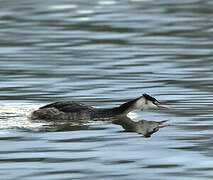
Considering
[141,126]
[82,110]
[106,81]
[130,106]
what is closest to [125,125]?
[141,126]

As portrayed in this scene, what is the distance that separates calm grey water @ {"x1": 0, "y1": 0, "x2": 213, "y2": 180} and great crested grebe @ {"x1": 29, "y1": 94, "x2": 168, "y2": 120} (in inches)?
8.7

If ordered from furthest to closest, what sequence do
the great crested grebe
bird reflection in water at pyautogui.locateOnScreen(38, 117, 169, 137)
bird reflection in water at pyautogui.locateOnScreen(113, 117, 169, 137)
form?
the great crested grebe
bird reflection in water at pyautogui.locateOnScreen(38, 117, 169, 137)
bird reflection in water at pyautogui.locateOnScreen(113, 117, 169, 137)

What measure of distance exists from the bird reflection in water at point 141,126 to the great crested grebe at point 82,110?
8.6 inches

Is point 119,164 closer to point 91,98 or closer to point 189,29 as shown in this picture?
point 91,98

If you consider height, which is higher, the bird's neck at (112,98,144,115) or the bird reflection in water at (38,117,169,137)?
the bird's neck at (112,98,144,115)

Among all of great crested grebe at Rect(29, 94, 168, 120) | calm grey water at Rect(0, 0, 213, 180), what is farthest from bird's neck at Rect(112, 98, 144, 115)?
calm grey water at Rect(0, 0, 213, 180)

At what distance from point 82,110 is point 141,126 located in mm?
1238

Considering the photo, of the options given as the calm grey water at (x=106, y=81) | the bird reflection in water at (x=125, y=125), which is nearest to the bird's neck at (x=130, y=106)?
the bird reflection in water at (x=125, y=125)

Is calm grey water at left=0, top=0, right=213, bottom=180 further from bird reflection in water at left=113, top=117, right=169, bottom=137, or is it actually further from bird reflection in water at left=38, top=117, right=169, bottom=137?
bird reflection in water at left=113, top=117, right=169, bottom=137

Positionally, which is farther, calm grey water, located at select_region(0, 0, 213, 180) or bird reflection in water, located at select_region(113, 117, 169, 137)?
bird reflection in water, located at select_region(113, 117, 169, 137)

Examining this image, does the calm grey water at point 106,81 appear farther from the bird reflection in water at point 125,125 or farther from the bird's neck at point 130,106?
the bird's neck at point 130,106

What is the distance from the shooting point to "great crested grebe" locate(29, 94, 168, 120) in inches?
673

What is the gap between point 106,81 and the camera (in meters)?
21.0

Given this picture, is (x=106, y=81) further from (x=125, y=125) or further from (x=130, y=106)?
(x=125, y=125)
